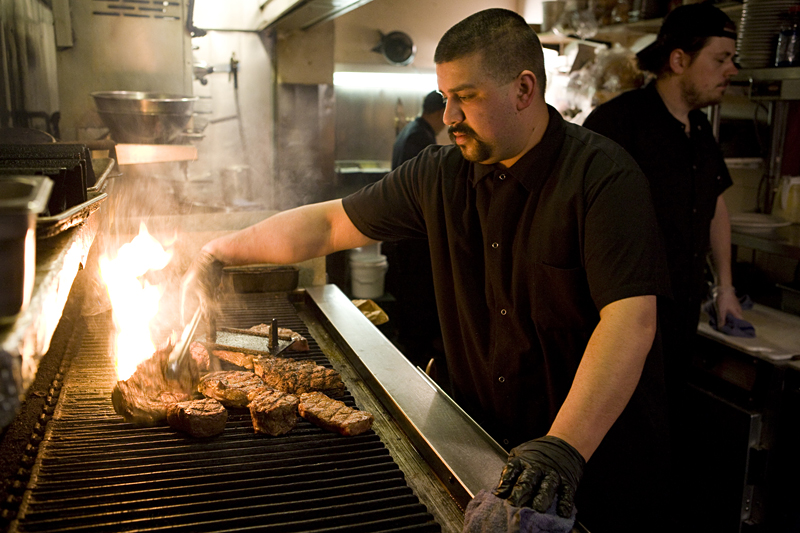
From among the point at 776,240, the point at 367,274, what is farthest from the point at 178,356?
the point at 367,274

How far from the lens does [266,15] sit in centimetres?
498

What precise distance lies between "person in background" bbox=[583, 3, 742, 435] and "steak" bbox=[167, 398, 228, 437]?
2291 mm

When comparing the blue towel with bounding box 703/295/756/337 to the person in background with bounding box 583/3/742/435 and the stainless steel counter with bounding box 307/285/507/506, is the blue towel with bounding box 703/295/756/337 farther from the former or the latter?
the stainless steel counter with bounding box 307/285/507/506

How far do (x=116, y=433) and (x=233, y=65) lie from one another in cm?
542

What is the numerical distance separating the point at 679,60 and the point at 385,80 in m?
5.49

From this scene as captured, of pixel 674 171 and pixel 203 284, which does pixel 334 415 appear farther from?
pixel 674 171

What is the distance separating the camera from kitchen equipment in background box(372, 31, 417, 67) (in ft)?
25.6

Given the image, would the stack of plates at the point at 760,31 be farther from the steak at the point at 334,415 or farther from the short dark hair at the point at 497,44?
the steak at the point at 334,415

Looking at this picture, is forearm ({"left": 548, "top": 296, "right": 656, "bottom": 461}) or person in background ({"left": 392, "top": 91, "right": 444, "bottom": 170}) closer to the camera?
forearm ({"left": 548, "top": 296, "right": 656, "bottom": 461})

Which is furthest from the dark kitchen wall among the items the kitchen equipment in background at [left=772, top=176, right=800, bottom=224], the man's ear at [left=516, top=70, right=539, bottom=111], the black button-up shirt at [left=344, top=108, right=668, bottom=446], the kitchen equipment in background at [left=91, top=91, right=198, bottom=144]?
the kitchen equipment in background at [left=772, top=176, right=800, bottom=224]

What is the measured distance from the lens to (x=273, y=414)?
1735 millimetres

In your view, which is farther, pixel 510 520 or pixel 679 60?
pixel 679 60

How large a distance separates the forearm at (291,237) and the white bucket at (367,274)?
4128 millimetres

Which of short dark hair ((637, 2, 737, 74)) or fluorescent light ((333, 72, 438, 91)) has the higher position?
fluorescent light ((333, 72, 438, 91))
